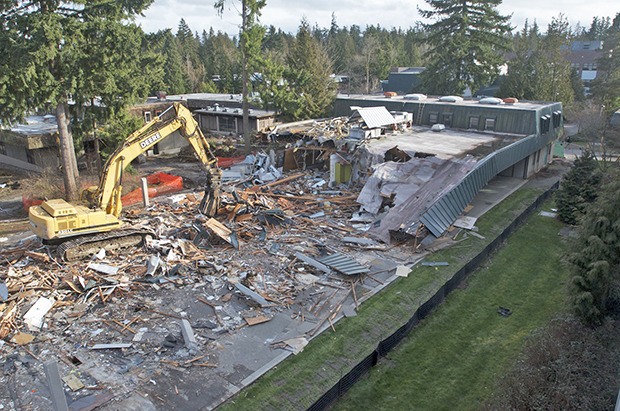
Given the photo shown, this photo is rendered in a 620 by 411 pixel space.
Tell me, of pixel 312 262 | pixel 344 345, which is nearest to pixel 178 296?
pixel 312 262

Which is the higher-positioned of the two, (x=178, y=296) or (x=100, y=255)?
(x=100, y=255)

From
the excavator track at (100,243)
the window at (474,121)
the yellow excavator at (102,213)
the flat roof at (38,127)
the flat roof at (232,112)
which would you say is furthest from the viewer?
the flat roof at (232,112)

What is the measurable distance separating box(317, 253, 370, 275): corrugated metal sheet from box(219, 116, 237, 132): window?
26.5 m

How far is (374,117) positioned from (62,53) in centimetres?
1648

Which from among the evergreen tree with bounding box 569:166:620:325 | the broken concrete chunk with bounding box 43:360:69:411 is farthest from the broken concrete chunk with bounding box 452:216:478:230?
the broken concrete chunk with bounding box 43:360:69:411

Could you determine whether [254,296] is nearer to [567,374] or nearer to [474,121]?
[567,374]

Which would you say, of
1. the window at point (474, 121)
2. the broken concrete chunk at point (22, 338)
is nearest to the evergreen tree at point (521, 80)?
the window at point (474, 121)

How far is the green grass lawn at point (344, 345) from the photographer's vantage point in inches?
406

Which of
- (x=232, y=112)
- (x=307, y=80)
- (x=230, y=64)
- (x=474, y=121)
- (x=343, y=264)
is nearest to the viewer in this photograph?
(x=343, y=264)

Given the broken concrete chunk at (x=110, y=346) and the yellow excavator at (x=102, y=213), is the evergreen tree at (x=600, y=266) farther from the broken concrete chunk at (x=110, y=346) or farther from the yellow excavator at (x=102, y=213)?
the yellow excavator at (x=102, y=213)

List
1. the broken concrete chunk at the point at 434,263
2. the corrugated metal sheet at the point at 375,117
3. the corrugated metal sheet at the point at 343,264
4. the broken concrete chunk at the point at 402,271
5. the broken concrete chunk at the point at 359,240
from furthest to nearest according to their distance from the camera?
the corrugated metal sheet at the point at 375,117 < the broken concrete chunk at the point at 359,240 < the broken concrete chunk at the point at 434,263 < the broken concrete chunk at the point at 402,271 < the corrugated metal sheet at the point at 343,264

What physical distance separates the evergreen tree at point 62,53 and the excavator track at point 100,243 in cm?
771

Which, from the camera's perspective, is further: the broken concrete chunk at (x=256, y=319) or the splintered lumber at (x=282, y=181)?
the splintered lumber at (x=282, y=181)

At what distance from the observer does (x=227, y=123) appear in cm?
4147
